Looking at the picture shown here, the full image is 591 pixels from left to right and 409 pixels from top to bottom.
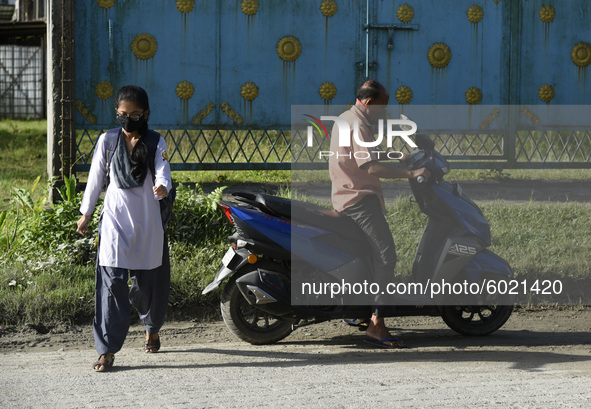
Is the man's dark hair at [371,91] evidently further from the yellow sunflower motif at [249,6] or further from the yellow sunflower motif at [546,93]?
the yellow sunflower motif at [546,93]

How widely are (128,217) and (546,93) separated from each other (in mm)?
6705

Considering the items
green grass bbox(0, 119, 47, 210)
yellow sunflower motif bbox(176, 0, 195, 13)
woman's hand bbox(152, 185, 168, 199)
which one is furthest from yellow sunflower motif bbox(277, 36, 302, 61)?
woman's hand bbox(152, 185, 168, 199)

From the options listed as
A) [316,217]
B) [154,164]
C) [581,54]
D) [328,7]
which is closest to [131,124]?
[154,164]

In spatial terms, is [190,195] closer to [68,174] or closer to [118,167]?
[68,174]

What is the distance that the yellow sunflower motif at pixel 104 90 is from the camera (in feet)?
30.6

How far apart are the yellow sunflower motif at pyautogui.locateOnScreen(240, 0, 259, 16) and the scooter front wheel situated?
4.84 meters

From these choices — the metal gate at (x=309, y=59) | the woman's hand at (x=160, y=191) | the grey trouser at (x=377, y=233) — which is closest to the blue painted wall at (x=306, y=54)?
the metal gate at (x=309, y=59)

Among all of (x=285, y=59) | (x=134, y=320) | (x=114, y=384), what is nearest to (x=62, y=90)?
(x=285, y=59)

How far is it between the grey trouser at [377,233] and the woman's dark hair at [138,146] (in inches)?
56.0

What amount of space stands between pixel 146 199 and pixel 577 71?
7.00 meters

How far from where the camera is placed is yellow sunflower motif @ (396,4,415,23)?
10.0 m

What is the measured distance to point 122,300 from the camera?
5.30 m

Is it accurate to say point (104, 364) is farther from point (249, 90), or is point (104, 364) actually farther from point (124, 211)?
point (249, 90)

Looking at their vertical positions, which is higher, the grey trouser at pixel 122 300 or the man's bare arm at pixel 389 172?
the man's bare arm at pixel 389 172
